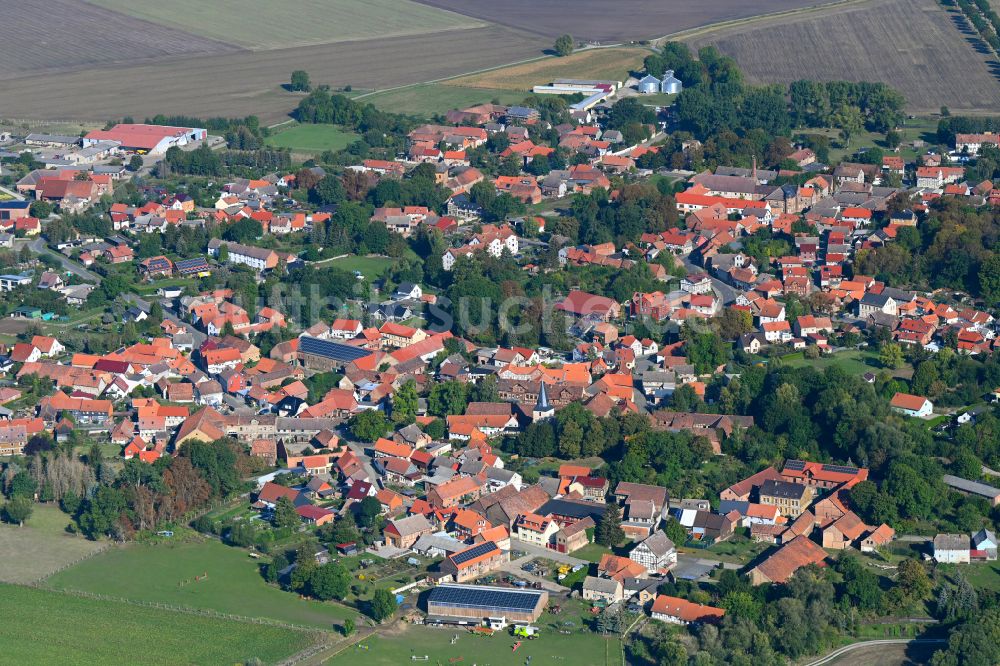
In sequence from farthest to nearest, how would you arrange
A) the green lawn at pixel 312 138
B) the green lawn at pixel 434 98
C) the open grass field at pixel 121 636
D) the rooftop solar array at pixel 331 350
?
1. the green lawn at pixel 434 98
2. the green lawn at pixel 312 138
3. the rooftop solar array at pixel 331 350
4. the open grass field at pixel 121 636

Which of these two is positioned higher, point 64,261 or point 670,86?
point 670,86

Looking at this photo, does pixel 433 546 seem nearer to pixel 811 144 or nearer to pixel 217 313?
pixel 217 313

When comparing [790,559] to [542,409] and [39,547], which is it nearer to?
[542,409]

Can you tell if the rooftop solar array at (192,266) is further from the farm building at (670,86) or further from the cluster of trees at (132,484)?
the farm building at (670,86)

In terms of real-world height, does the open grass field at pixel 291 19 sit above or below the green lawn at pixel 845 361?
above

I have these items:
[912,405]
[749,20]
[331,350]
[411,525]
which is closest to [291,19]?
[749,20]

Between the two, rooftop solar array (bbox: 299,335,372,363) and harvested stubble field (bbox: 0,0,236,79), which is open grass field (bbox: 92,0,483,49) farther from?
rooftop solar array (bbox: 299,335,372,363)

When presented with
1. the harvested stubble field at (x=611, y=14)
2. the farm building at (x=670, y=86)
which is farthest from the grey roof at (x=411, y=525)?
the harvested stubble field at (x=611, y=14)
